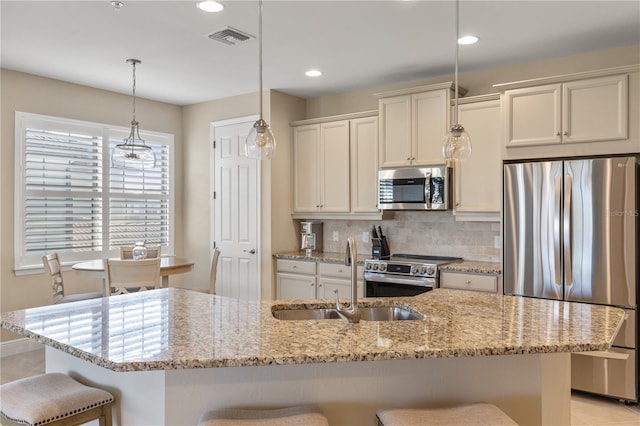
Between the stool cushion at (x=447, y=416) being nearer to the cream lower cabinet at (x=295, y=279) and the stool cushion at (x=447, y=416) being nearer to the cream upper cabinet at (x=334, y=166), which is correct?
the cream lower cabinet at (x=295, y=279)

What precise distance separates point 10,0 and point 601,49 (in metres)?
4.31

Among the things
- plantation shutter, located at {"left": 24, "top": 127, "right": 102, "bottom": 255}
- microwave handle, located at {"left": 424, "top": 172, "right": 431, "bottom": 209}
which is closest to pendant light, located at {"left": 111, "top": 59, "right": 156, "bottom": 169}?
plantation shutter, located at {"left": 24, "top": 127, "right": 102, "bottom": 255}

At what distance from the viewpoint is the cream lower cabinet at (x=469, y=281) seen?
376 centimetres

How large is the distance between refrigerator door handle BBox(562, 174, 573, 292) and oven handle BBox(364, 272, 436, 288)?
3.32 ft

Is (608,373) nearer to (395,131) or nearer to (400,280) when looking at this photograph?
(400,280)

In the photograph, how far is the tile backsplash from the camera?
4.30 m

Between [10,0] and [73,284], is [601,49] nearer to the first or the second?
[10,0]

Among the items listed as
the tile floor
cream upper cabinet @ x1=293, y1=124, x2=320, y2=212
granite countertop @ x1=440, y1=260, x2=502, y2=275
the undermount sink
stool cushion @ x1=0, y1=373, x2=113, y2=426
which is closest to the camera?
stool cushion @ x1=0, y1=373, x2=113, y2=426

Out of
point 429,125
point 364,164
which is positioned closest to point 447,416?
point 429,125

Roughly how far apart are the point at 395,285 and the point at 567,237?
4.88ft

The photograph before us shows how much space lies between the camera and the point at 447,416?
5.34 ft

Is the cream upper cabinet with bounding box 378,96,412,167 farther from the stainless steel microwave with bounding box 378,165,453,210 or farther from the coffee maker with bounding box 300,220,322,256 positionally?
the coffee maker with bounding box 300,220,322,256

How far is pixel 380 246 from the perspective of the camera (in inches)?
183

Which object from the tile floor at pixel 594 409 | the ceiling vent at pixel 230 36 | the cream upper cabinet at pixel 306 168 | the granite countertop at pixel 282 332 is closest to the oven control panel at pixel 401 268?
the cream upper cabinet at pixel 306 168
